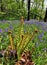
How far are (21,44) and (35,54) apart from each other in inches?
147

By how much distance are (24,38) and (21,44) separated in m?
0.08

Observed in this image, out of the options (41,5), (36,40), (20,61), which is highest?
(20,61)

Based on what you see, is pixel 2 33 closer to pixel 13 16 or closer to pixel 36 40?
pixel 36 40

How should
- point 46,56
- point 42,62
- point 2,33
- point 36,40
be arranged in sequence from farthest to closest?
point 2,33
point 36,40
point 46,56
point 42,62

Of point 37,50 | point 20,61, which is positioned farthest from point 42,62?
point 20,61

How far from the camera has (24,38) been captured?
3.06 metres

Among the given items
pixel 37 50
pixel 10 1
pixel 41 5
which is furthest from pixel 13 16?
pixel 37 50

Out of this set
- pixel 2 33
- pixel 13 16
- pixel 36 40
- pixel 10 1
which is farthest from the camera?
pixel 10 1

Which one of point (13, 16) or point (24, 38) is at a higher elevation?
point (24, 38)

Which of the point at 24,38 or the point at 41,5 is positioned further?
the point at 41,5

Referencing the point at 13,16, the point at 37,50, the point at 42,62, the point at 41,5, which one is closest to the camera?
the point at 42,62

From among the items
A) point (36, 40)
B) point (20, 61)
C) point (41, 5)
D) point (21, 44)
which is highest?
point (21, 44)

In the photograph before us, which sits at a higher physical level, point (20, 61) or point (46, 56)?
point (20, 61)

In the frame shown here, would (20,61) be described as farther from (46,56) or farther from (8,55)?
(46,56)
